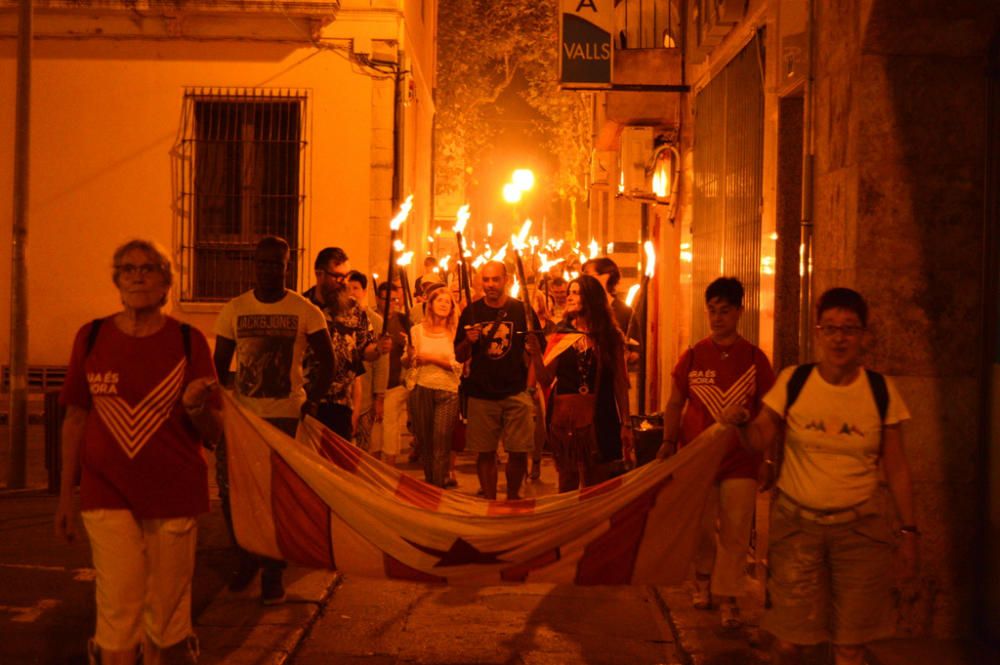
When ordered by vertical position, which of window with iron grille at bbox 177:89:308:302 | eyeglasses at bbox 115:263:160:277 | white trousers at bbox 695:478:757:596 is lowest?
white trousers at bbox 695:478:757:596

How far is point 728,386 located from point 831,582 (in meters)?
1.80

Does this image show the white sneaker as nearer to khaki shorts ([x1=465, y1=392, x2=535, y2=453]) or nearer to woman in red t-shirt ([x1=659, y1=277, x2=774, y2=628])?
woman in red t-shirt ([x1=659, y1=277, x2=774, y2=628])

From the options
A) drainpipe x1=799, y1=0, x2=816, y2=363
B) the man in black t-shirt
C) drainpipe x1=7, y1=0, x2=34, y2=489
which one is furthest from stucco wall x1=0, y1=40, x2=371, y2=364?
drainpipe x1=799, y1=0, x2=816, y2=363

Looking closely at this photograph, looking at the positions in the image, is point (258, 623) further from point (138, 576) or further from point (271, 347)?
point (138, 576)

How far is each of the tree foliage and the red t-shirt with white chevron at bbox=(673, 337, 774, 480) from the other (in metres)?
29.6

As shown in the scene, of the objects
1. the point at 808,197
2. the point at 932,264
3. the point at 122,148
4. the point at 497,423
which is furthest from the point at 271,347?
the point at 122,148

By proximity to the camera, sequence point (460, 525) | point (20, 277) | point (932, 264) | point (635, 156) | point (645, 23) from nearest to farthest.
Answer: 1. point (460, 525)
2. point (932, 264)
3. point (20, 277)
4. point (635, 156)
5. point (645, 23)

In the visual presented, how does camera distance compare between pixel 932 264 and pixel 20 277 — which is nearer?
pixel 932 264

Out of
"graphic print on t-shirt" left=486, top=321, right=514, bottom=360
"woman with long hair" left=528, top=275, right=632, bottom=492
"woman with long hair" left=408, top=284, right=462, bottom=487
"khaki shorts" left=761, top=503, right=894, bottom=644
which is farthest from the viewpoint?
"woman with long hair" left=408, top=284, right=462, bottom=487

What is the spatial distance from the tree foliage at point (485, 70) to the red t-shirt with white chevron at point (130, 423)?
3120 cm

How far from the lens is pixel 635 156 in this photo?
16359mm

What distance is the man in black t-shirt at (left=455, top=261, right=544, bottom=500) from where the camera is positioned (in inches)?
366

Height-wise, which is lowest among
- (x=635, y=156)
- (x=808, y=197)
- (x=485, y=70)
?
(x=808, y=197)

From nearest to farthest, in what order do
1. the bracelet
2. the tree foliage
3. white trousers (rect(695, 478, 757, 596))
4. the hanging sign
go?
the bracelet, white trousers (rect(695, 478, 757, 596)), the hanging sign, the tree foliage
